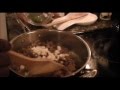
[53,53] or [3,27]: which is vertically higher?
[3,27]

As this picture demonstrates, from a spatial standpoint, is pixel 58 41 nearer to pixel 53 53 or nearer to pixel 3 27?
pixel 53 53

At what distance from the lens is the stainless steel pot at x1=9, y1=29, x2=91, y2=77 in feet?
3.56

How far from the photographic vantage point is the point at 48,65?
1070 millimetres

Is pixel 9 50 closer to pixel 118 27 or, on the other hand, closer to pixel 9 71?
pixel 9 71

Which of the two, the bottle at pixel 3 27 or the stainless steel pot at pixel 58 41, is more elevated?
the bottle at pixel 3 27

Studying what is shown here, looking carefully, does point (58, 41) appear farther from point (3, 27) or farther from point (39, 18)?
point (3, 27)

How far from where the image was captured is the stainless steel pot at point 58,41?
3.56ft

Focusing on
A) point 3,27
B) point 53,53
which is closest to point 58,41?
point 53,53

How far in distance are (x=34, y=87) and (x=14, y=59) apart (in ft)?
0.45

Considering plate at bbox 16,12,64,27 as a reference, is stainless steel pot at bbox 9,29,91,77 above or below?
below

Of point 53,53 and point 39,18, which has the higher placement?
point 39,18

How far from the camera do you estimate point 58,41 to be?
1.16 m

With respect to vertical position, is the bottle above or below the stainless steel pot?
above
